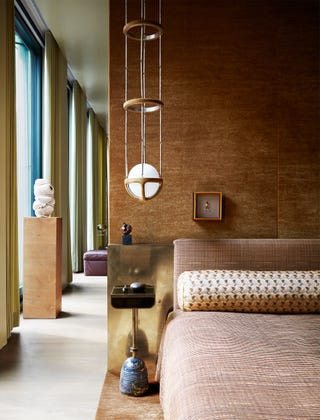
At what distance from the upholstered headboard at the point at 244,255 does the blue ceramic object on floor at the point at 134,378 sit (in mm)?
433

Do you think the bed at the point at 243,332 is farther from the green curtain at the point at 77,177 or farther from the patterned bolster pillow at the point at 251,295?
the green curtain at the point at 77,177

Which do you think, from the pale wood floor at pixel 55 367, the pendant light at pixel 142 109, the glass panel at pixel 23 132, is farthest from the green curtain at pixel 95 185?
the pendant light at pixel 142 109

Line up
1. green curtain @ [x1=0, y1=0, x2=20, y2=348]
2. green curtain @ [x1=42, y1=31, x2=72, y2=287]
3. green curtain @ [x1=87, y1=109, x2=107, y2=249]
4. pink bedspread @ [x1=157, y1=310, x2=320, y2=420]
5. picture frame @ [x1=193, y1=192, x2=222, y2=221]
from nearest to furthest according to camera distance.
Answer: pink bedspread @ [x1=157, y1=310, x2=320, y2=420] → picture frame @ [x1=193, y1=192, x2=222, y2=221] → green curtain @ [x1=0, y1=0, x2=20, y2=348] → green curtain @ [x1=42, y1=31, x2=72, y2=287] → green curtain @ [x1=87, y1=109, x2=107, y2=249]

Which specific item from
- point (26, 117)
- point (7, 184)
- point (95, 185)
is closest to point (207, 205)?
point (7, 184)

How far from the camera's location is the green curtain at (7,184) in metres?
3.93

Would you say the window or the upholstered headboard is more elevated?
the window

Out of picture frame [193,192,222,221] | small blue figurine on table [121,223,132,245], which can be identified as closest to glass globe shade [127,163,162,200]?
small blue figurine on table [121,223,132,245]

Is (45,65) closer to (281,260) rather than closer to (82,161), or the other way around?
(82,161)

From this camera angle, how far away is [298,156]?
10.5ft

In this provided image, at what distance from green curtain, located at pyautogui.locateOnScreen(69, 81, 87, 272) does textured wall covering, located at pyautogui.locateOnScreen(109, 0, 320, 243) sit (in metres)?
5.44

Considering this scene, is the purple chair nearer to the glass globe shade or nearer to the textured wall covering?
the textured wall covering

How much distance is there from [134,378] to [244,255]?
100 cm

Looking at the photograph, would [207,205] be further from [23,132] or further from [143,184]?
[23,132]

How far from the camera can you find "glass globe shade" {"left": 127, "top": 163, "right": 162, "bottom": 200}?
8.29ft
